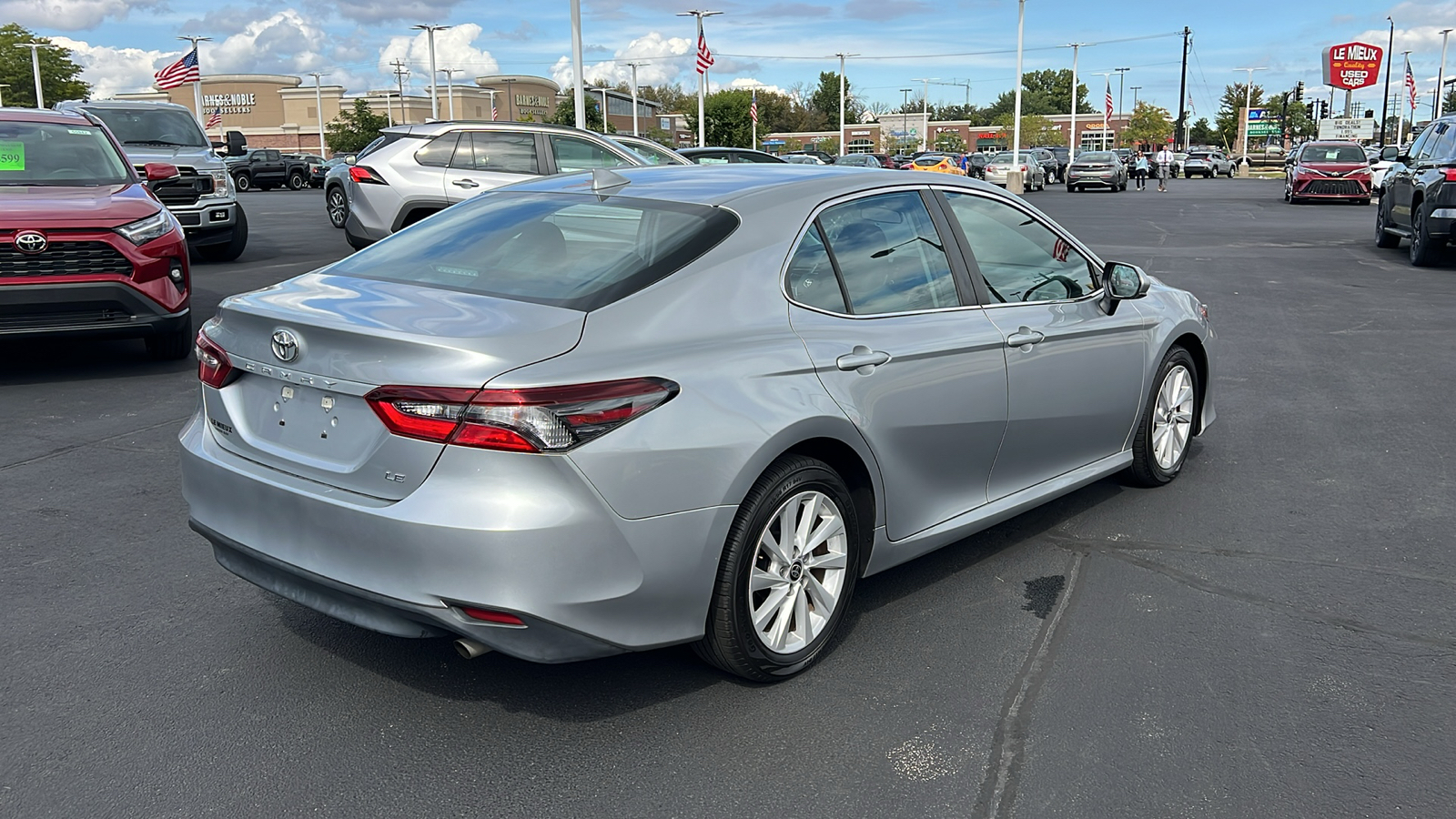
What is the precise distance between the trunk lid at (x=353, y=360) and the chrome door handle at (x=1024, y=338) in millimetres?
1884

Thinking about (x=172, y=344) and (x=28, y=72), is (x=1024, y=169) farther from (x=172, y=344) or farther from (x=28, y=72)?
(x=28, y=72)

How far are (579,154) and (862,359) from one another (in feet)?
36.6

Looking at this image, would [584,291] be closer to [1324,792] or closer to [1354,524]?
[1324,792]

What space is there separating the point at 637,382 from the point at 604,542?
1.39ft

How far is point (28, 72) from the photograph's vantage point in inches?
3600

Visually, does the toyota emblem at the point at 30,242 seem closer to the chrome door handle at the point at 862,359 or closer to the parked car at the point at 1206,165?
the chrome door handle at the point at 862,359

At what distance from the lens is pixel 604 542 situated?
3104 millimetres

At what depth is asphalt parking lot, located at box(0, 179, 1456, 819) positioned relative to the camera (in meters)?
3.12

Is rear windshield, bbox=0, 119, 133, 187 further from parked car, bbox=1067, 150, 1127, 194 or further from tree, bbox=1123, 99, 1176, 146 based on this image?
tree, bbox=1123, 99, 1176, 146

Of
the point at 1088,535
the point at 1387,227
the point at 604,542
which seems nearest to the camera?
the point at 604,542

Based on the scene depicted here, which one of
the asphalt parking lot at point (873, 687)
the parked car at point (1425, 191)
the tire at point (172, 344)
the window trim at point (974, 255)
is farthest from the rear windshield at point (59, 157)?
the parked car at point (1425, 191)

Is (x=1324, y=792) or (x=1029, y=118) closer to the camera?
(x=1324, y=792)

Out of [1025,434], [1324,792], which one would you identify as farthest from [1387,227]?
[1324,792]

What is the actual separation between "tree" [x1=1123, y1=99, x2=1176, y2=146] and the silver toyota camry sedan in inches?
5131
